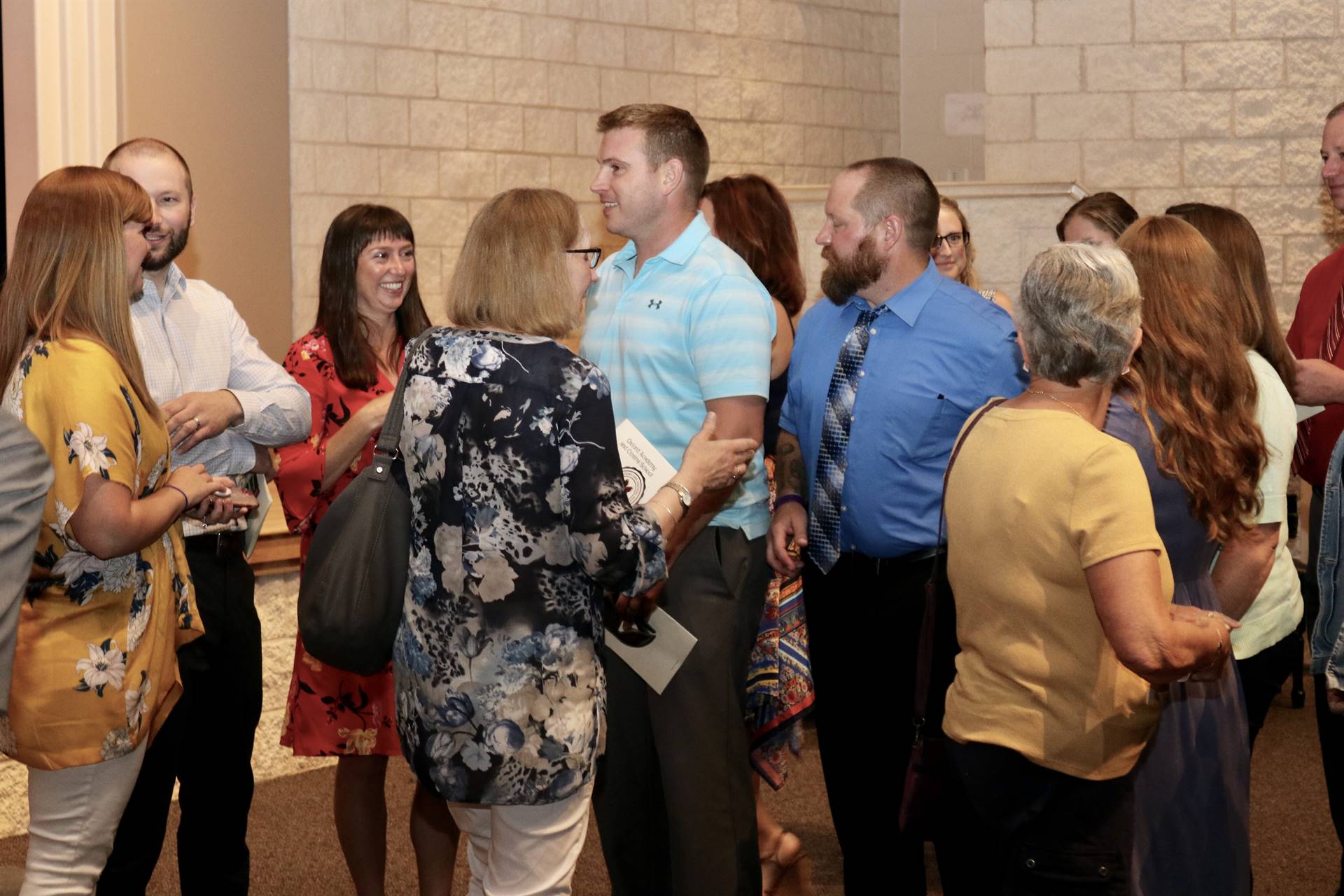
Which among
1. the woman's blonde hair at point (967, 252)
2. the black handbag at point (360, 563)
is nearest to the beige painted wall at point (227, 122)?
the woman's blonde hair at point (967, 252)

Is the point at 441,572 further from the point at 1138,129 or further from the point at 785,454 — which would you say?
the point at 1138,129

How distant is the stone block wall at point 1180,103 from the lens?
7484 mm

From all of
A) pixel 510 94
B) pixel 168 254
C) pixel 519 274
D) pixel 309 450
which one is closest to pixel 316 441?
pixel 309 450

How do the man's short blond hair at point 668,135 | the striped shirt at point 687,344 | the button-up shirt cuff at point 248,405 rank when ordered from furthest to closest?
1. the button-up shirt cuff at point 248,405
2. the man's short blond hair at point 668,135
3. the striped shirt at point 687,344

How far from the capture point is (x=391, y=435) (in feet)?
7.34

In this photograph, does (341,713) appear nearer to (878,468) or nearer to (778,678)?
(778,678)

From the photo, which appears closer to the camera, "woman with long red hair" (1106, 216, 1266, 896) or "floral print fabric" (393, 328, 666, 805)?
"floral print fabric" (393, 328, 666, 805)

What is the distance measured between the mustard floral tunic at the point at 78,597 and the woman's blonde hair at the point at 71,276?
45 mm

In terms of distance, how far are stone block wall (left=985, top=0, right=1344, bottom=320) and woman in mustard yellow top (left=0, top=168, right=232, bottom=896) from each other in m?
5.83

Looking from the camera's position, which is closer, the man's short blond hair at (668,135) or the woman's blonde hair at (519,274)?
the woman's blonde hair at (519,274)

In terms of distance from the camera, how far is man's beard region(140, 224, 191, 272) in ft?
9.97

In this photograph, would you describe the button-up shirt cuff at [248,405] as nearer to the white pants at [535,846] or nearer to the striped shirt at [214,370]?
the striped shirt at [214,370]

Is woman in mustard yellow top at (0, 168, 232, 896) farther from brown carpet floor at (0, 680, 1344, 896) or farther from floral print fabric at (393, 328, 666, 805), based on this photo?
brown carpet floor at (0, 680, 1344, 896)

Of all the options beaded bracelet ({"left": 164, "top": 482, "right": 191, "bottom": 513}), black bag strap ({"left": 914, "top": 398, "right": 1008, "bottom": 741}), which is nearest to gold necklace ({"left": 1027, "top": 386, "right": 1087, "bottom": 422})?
black bag strap ({"left": 914, "top": 398, "right": 1008, "bottom": 741})
